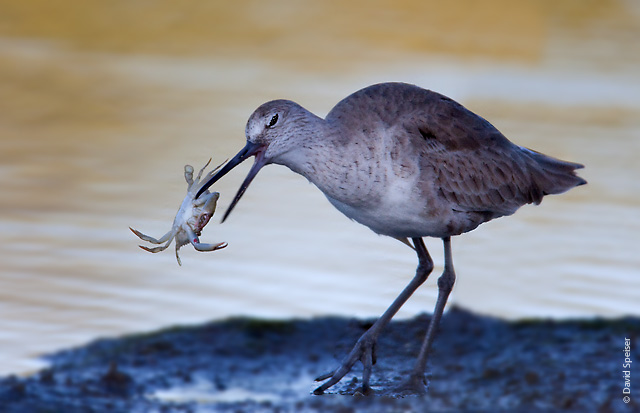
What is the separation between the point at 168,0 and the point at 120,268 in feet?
20.3

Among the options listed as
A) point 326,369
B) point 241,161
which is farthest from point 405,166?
point 326,369

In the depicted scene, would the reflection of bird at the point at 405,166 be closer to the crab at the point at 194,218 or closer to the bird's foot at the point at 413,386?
the bird's foot at the point at 413,386

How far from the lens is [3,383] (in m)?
6.13

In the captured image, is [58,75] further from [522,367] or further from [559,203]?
[522,367]

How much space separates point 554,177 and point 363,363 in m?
1.64

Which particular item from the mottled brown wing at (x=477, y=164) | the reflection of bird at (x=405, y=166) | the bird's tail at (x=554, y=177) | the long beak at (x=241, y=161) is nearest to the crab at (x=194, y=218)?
the long beak at (x=241, y=161)

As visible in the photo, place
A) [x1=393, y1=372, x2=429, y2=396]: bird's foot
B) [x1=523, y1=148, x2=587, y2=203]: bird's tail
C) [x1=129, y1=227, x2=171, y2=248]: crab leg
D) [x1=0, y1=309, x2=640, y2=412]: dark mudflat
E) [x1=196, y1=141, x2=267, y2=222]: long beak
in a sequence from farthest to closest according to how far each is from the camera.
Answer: [x1=523, y1=148, x2=587, y2=203]: bird's tail
[x1=0, y1=309, x2=640, y2=412]: dark mudflat
[x1=393, y1=372, x2=429, y2=396]: bird's foot
[x1=129, y1=227, x2=171, y2=248]: crab leg
[x1=196, y1=141, x2=267, y2=222]: long beak

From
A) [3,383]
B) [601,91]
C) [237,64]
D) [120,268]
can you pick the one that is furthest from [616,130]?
[3,383]

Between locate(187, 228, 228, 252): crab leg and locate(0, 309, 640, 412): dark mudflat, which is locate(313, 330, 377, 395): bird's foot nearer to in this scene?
locate(0, 309, 640, 412): dark mudflat

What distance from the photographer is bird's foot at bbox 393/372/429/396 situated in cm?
547

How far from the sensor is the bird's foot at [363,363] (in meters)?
5.31

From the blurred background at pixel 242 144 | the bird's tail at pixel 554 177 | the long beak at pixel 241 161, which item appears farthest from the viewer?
the blurred background at pixel 242 144

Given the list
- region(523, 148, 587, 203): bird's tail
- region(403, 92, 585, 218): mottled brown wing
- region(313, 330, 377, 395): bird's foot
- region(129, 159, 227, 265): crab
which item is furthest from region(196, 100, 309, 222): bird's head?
region(523, 148, 587, 203): bird's tail

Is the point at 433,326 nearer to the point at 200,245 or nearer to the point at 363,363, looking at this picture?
the point at 363,363
